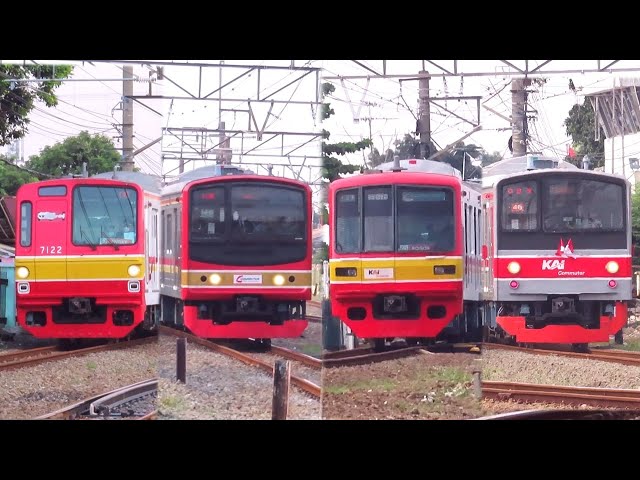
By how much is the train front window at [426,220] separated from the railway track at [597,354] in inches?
33.1

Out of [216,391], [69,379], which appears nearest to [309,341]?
[216,391]

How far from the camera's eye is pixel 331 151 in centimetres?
604

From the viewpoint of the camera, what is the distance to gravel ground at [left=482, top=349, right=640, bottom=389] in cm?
621

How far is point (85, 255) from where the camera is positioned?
20.7 feet

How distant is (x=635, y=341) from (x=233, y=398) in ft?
9.35

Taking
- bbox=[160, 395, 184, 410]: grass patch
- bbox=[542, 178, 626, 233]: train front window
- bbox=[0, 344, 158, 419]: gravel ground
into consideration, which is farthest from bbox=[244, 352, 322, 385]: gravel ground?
bbox=[542, 178, 626, 233]: train front window

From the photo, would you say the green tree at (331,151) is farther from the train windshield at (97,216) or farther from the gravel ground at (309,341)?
the train windshield at (97,216)

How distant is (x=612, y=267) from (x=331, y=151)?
2145mm

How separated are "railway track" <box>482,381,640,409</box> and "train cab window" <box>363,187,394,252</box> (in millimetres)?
1221

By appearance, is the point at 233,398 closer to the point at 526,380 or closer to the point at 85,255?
the point at 85,255

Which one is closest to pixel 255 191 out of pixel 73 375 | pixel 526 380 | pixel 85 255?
pixel 85 255

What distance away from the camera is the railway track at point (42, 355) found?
20.6ft

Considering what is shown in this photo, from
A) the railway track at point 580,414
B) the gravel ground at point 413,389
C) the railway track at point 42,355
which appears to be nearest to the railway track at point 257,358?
the gravel ground at point 413,389
